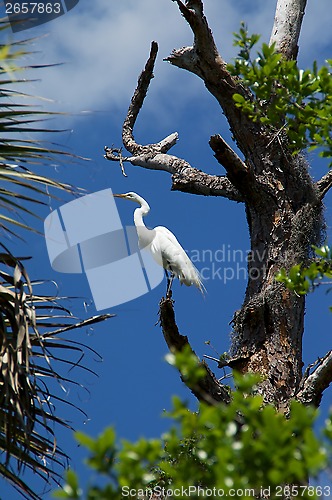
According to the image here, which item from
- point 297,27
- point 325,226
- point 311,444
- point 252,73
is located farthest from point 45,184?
point 297,27

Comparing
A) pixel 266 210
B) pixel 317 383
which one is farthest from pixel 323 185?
pixel 317 383

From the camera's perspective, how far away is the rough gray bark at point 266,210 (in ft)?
17.6

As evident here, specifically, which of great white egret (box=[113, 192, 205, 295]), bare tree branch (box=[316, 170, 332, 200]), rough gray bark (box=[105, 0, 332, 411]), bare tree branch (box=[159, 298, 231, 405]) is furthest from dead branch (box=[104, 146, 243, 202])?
bare tree branch (box=[159, 298, 231, 405])

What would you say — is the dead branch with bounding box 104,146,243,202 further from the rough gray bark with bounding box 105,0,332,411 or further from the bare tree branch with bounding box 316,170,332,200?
the bare tree branch with bounding box 316,170,332,200

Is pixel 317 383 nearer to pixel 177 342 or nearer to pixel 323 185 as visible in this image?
pixel 177 342

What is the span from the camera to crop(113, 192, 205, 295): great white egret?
7.80 m

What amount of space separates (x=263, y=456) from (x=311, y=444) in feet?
0.48

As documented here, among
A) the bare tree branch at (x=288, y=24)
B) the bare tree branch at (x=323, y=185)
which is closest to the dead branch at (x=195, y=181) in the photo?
the bare tree branch at (x=323, y=185)

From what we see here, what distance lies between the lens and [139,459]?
182cm

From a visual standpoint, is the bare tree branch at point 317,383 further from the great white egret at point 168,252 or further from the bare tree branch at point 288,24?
the bare tree branch at point 288,24

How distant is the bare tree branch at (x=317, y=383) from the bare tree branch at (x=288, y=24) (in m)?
2.85

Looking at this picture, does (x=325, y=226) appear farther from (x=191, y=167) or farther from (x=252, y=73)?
(x=252, y=73)

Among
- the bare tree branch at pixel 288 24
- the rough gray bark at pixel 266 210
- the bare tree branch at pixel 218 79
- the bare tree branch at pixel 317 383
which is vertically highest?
the bare tree branch at pixel 288 24

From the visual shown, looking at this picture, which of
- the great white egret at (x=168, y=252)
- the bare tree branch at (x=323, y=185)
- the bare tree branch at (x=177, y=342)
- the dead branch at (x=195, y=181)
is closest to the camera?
the bare tree branch at (x=177, y=342)
